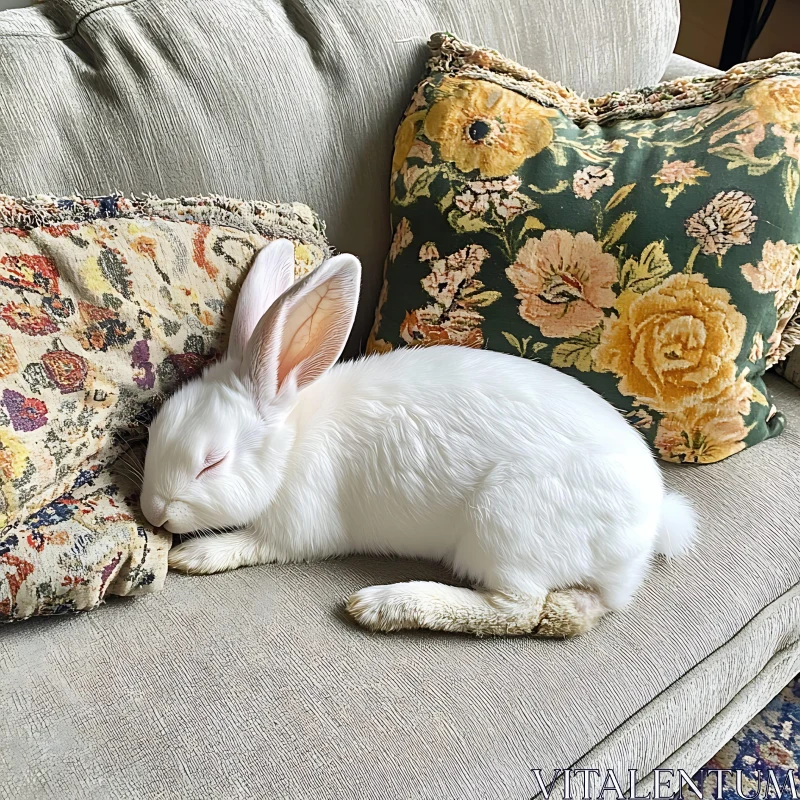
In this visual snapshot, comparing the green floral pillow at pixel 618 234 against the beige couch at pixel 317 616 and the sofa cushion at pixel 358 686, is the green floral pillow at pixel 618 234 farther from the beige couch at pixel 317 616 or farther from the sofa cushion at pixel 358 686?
the sofa cushion at pixel 358 686

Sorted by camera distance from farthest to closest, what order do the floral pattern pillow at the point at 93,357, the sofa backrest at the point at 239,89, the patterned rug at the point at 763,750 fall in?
the patterned rug at the point at 763,750, the sofa backrest at the point at 239,89, the floral pattern pillow at the point at 93,357

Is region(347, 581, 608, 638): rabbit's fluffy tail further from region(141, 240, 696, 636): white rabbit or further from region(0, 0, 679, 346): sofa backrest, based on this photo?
region(0, 0, 679, 346): sofa backrest

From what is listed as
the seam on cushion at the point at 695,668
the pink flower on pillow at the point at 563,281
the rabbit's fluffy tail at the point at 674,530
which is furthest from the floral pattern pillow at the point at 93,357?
the rabbit's fluffy tail at the point at 674,530

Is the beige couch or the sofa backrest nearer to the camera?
the beige couch

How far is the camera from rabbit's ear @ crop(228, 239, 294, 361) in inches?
39.9

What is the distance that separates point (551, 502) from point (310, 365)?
1.15 feet

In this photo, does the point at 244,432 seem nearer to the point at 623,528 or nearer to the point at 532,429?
the point at 532,429

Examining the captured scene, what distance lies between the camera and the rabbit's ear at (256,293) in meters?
1.01

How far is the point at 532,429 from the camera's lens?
3.19 feet

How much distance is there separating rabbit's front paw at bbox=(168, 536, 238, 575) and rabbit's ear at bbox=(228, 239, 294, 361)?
25 cm

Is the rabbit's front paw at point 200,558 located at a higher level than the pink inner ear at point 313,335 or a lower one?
lower

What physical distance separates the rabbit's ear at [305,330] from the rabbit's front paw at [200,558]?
0.20 m

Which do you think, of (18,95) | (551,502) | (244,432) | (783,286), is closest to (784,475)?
(783,286)


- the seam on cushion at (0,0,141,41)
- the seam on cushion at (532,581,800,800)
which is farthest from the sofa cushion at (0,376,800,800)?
the seam on cushion at (0,0,141,41)
